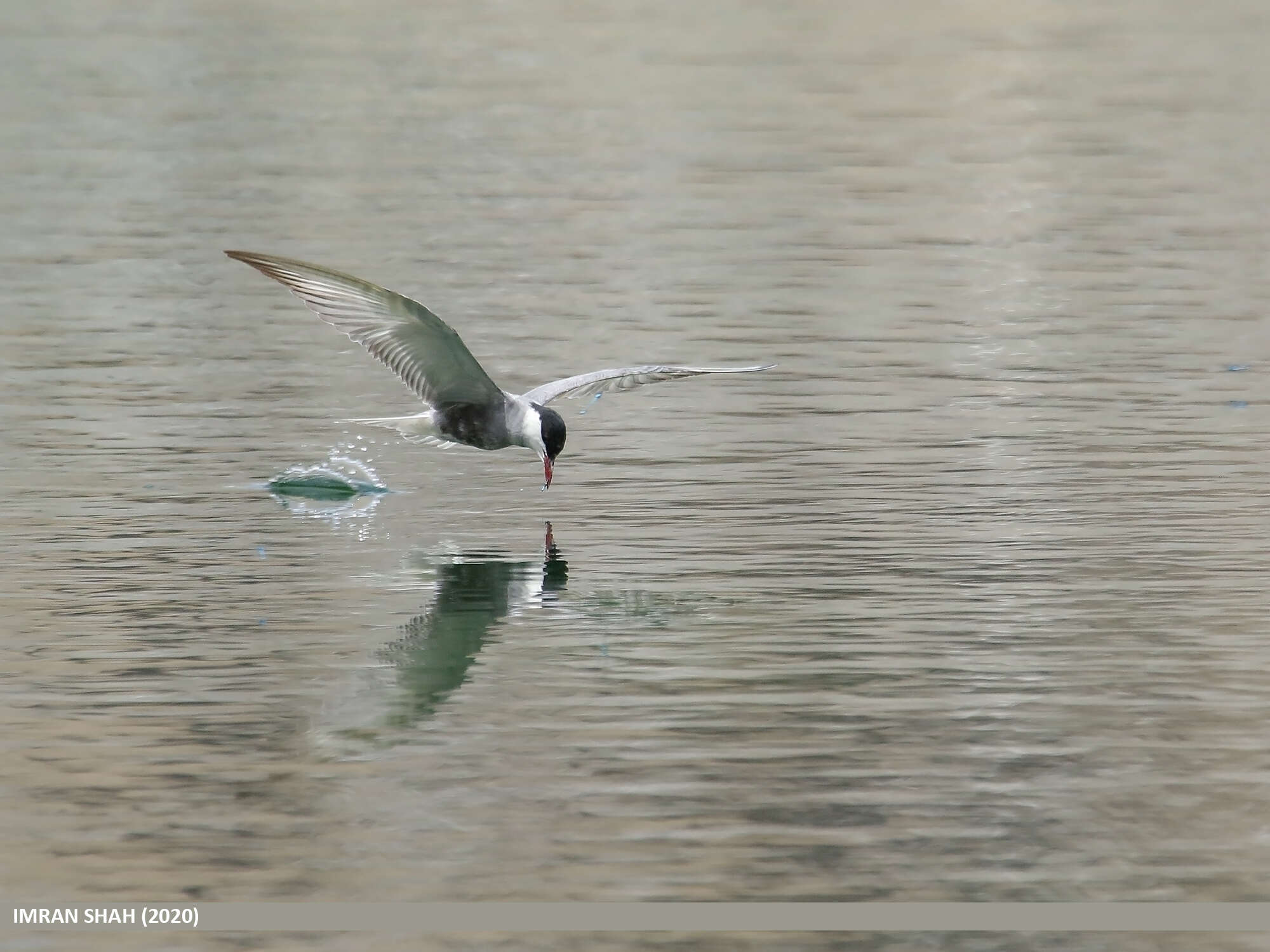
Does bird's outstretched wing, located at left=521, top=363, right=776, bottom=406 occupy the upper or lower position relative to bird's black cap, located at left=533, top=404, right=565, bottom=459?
upper

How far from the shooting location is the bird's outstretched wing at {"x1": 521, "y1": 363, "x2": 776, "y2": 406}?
1485 cm

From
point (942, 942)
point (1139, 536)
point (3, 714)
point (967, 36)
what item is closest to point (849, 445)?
point (1139, 536)

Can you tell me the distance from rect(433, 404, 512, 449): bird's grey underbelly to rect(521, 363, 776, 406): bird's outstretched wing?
249 millimetres

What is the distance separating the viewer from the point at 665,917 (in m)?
8.65

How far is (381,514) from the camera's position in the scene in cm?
1561

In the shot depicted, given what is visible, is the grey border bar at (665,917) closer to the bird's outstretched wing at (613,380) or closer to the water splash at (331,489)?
the bird's outstretched wing at (613,380)

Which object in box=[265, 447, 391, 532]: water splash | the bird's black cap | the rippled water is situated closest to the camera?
the rippled water

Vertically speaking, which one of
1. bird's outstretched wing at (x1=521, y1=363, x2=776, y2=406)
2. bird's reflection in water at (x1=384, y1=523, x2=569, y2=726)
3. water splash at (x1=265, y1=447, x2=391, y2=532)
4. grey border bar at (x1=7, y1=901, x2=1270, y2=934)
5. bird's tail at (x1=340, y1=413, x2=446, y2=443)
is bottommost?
water splash at (x1=265, y1=447, x2=391, y2=532)

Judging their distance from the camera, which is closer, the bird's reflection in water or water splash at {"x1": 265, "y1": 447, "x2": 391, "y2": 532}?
the bird's reflection in water

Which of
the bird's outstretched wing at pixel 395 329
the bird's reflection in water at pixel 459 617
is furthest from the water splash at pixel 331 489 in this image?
the bird's reflection in water at pixel 459 617

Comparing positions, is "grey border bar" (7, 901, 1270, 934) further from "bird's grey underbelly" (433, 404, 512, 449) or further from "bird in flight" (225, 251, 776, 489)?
"bird's grey underbelly" (433, 404, 512, 449)

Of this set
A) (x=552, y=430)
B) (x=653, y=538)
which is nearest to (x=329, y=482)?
(x=552, y=430)

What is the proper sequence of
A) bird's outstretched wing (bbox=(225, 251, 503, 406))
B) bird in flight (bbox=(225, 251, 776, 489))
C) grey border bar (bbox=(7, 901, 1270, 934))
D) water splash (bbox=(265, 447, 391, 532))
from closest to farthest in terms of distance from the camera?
grey border bar (bbox=(7, 901, 1270, 934))
bird's outstretched wing (bbox=(225, 251, 503, 406))
bird in flight (bbox=(225, 251, 776, 489))
water splash (bbox=(265, 447, 391, 532))

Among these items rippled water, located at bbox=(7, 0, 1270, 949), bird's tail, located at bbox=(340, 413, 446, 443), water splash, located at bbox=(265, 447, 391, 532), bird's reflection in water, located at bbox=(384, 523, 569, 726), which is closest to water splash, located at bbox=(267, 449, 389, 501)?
water splash, located at bbox=(265, 447, 391, 532)
